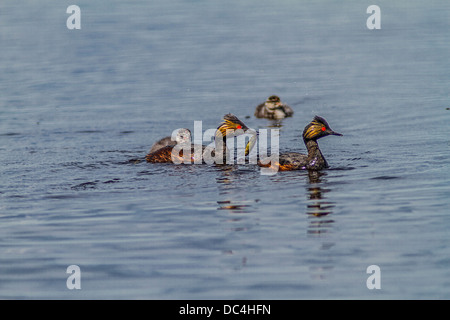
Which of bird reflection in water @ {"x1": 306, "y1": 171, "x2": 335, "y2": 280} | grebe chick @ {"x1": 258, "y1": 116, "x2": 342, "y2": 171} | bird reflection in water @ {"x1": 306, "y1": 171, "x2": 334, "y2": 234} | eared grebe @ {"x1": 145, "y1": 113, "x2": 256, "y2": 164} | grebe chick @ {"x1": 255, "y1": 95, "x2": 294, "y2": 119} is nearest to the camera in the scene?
bird reflection in water @ {"x1": 306, "y1": 171, "x2": 335, "y2": 280}

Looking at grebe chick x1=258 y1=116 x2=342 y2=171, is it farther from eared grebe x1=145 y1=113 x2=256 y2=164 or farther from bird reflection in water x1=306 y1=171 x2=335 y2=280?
eared grebe x1=145 y1=113 x2=256 y2=164

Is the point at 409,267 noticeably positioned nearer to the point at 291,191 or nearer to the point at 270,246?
the point at 270,246

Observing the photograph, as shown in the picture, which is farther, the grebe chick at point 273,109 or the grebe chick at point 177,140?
the grebe chick at point 273,109

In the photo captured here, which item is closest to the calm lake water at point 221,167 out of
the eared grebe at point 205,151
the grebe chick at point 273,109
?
the eared grebe at point 205,151

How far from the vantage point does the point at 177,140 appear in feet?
48.3

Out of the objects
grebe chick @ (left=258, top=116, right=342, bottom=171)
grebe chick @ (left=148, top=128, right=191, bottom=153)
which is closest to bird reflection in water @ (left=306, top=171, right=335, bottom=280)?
grebe chick @ (left=258, top=116, right=342, bottom=171)

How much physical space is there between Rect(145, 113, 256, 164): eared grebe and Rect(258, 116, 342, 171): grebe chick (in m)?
0.88

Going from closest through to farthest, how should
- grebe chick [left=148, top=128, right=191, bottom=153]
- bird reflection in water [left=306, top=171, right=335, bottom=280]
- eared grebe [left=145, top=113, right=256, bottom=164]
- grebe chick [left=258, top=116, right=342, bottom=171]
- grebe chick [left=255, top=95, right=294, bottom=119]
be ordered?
bird reflection in water [left=306, top=171, right=335, bottom=280]
grebe chick [left=258, top=116, right=342, bottom=171]
eared grebe [left=145, top=113, right=256, bottom=164]
grebe chick [left=148, top=128, right=191, bottom=153]
grebe chick [left=255, top=95, right=294, bottom=119]

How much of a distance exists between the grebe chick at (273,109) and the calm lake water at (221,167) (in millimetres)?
345

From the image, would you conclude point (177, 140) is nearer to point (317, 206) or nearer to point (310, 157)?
point (310, 157)

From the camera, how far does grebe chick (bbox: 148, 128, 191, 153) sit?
1471cm

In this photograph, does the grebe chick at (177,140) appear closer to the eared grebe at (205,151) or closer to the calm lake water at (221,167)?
the eared grebe at (205,151)

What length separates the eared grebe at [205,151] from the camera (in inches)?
555

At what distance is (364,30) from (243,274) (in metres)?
22.9
